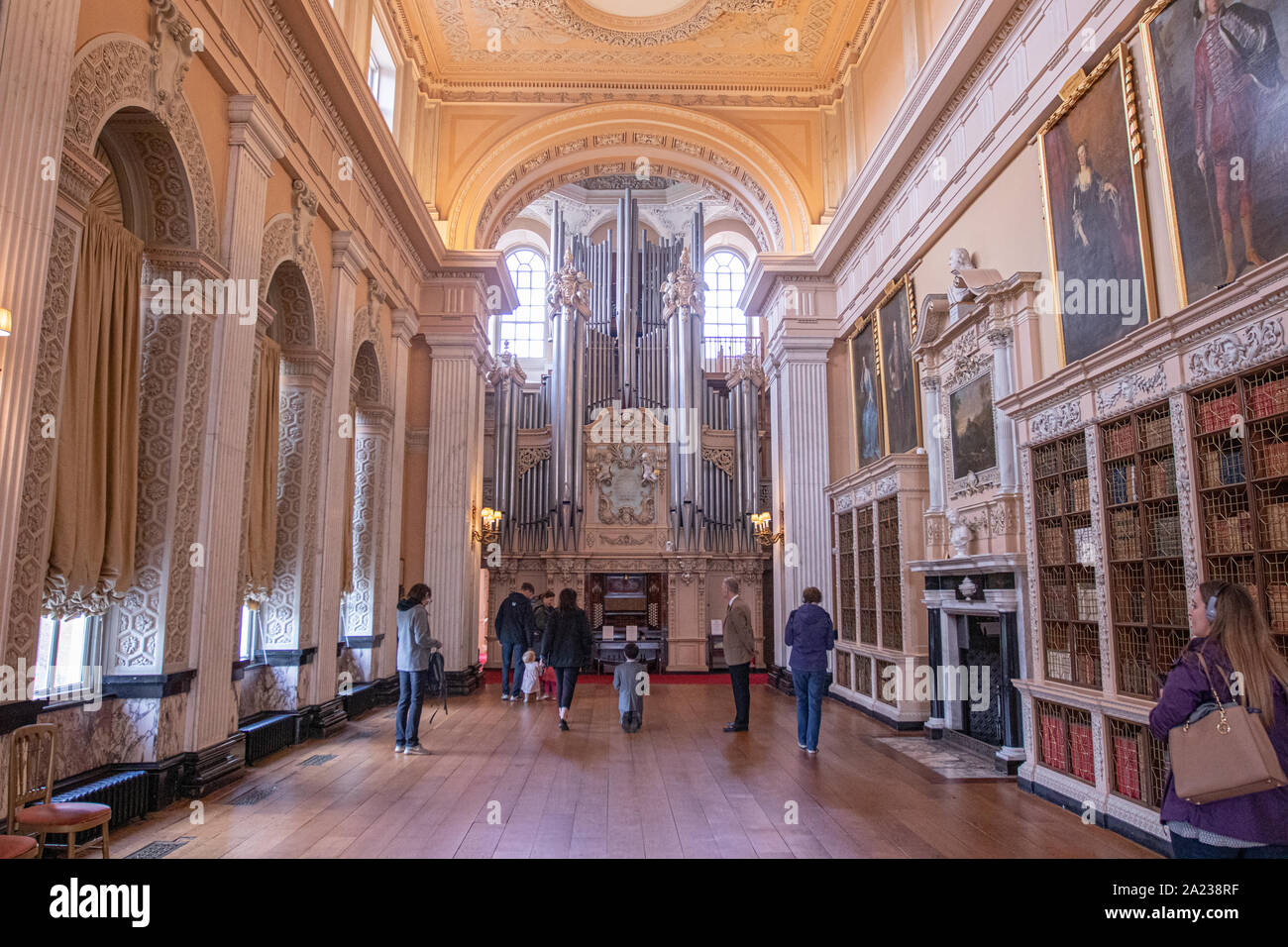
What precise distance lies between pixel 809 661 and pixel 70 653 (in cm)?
534

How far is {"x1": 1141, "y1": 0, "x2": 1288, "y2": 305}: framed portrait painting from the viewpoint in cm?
421

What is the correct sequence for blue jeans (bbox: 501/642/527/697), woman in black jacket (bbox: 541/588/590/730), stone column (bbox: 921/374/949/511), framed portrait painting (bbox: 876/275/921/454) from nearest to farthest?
1. stone column (bbox: 921/374/949/511)
2. woman in black jacket (bbox: 541/588/590/730)
3. framed portrait painting (bbox: 876/275/921/454)
4. blue jeans (bbox: 501/642/527/697)

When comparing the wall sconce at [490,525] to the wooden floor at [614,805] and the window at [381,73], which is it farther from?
the wooden floor at [614,805]

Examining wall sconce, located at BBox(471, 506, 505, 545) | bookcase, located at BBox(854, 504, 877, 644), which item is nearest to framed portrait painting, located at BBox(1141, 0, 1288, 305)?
bookcase, located at BBox(854, 504, 877, 644)

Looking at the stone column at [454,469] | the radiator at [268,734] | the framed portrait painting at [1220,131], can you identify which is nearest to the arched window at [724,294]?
the stone column at [454,469]

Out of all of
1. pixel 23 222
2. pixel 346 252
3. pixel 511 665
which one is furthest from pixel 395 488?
pixel 23 222

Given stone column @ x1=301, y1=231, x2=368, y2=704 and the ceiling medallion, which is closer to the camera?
stone column @ x1=301, y1=231, x2=368, y2=704

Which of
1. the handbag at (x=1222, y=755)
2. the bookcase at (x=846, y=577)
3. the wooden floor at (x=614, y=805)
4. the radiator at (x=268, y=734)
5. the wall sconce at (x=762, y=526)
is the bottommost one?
the wooden floor at (x=614, y=805)

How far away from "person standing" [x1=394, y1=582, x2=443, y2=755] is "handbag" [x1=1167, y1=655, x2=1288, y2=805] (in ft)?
17.9

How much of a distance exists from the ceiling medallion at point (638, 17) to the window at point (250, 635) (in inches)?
335

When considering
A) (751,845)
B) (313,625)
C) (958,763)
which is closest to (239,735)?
(313,625)

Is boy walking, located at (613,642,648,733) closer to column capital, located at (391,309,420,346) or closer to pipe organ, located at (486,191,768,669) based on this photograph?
column capital, located at (391,309,420,346)

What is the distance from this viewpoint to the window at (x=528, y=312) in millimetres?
18703

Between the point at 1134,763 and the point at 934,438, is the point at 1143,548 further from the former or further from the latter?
the point at 934,438
